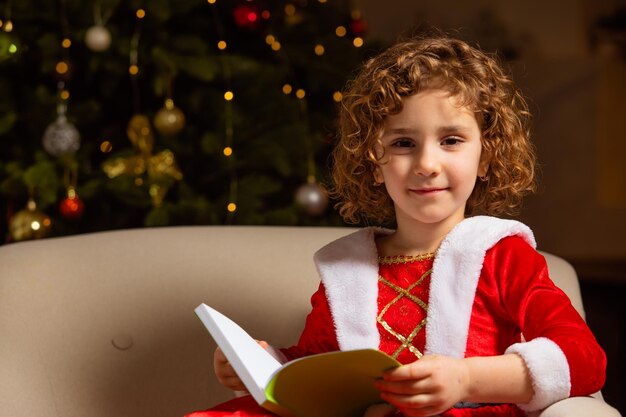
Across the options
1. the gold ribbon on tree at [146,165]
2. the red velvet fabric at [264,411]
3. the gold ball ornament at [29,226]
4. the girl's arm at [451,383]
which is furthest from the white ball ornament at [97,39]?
the girl's arm at [451,383]

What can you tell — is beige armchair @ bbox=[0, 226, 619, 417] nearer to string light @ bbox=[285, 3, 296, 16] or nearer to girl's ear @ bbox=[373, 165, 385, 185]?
girl's ear @ bbox=[373, 165, 385, 185]

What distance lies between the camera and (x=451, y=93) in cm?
114

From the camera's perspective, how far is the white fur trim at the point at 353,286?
3.89 feet

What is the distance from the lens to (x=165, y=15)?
232 cm

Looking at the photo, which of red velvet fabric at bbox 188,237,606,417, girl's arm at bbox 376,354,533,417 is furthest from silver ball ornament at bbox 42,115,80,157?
girl's arm at bbox 376,354,533,417

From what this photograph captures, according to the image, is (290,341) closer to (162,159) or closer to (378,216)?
(378,216)

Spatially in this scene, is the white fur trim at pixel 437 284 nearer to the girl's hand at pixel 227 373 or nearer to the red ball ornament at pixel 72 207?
the girl's hand at pixel 227 373

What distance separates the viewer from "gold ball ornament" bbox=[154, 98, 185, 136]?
2309 millimetres

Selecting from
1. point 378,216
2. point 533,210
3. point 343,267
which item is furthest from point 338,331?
point 533,210

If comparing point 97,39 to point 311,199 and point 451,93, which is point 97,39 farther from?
point 451,93

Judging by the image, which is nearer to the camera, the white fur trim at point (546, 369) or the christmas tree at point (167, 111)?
the white fur trim at point (546, 369)

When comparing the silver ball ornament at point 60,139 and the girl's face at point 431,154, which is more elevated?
the silver ball ornament at point 60,139

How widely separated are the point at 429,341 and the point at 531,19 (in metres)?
3.18

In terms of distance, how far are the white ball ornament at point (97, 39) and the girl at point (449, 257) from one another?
1.15 m
